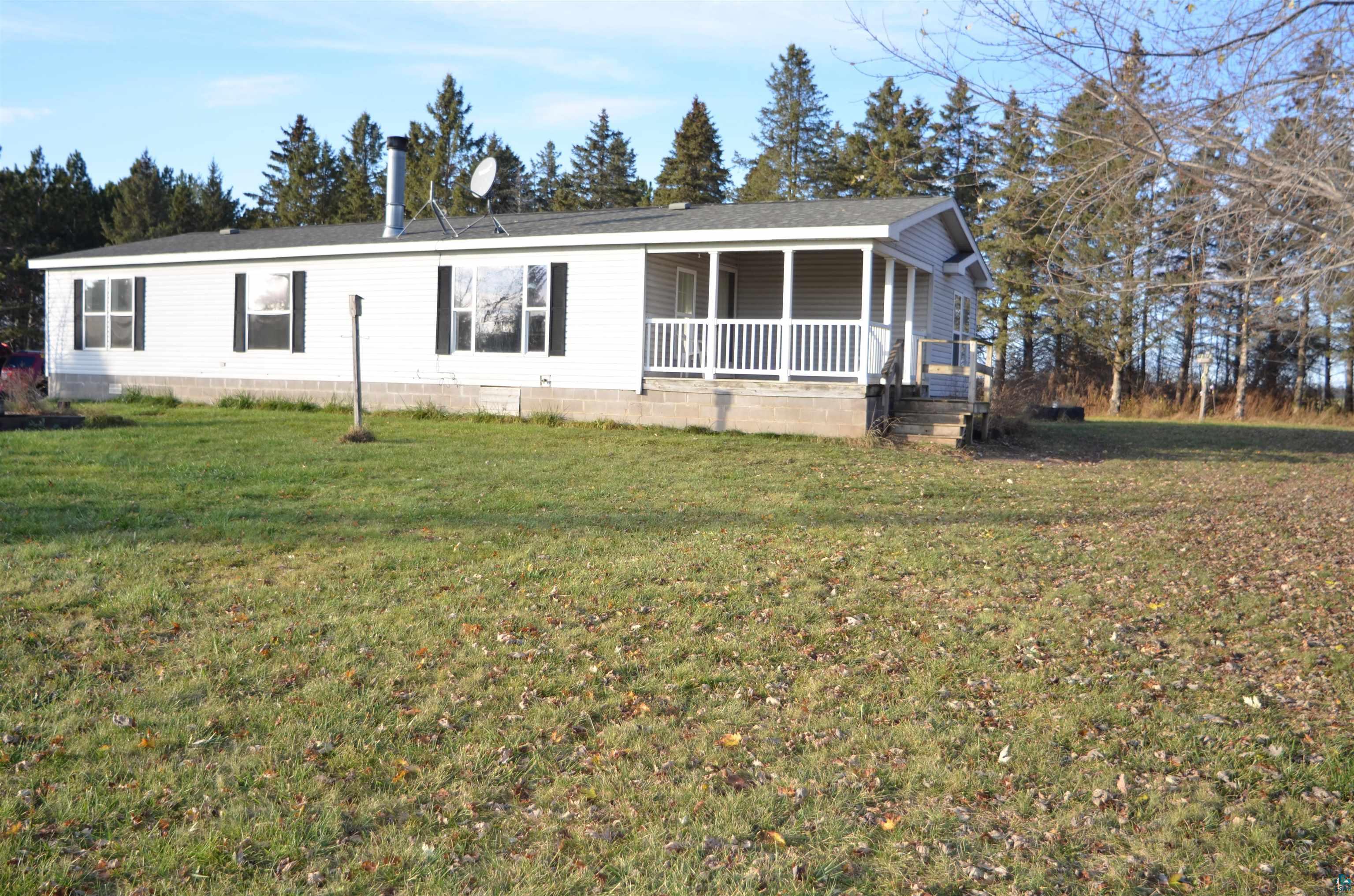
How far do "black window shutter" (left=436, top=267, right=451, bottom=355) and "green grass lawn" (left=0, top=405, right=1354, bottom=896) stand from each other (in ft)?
26.9

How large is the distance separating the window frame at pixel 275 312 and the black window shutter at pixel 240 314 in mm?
51

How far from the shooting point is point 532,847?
3320 millimetres

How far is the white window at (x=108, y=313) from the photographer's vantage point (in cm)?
2045

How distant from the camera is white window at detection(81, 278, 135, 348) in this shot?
2045 cm

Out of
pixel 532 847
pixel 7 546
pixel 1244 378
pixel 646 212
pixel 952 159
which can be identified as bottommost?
pixel 532 847

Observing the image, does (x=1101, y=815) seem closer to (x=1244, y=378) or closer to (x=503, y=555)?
(x=503, y=555)

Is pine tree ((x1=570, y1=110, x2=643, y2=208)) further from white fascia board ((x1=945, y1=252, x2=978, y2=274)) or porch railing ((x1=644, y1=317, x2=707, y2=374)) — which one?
porch railing ((x1=644, y1=317, x2=707, y2=374))

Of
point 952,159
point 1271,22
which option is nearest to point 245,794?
point 1271,22

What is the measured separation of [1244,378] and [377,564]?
31037 mm

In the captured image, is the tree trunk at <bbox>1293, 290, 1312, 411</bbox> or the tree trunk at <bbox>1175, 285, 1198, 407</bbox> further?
the tree trunk at <bbox>1175, 285, 1198, 407</bbox>

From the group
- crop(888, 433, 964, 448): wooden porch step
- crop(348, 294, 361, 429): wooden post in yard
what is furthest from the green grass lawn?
crop(888, 433, 964, 448): wooden porch step

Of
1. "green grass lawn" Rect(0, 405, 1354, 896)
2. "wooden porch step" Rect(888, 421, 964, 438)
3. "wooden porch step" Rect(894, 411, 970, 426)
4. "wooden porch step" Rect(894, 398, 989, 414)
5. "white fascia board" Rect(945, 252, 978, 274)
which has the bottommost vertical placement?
"green grass lawn" Rect(0, 405, 1354, 896)

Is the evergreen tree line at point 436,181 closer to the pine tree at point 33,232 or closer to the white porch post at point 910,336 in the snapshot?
the pine tree at point 33,232

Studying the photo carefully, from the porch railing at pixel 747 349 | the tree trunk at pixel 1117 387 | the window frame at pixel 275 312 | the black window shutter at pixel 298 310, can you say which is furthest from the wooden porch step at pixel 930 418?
the tree trunk at pixel 1117 387
